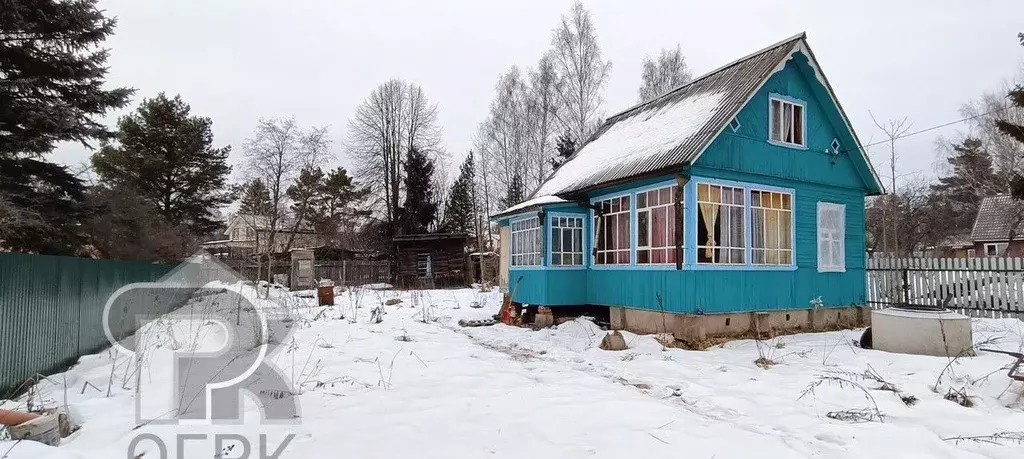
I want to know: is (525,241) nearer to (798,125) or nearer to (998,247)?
(798,125)

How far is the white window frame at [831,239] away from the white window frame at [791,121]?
60.1 inches

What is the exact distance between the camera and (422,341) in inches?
392

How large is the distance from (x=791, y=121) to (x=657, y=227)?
3.94 meters

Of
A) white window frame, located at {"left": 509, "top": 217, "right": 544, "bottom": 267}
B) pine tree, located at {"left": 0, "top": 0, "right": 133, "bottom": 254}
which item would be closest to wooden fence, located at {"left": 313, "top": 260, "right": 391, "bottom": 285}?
pine tree, located at {"left": 0, "top": 0, "right": 133, "bottom": 254}

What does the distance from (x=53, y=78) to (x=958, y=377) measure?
20.6m

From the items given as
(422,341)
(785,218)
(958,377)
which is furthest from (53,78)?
(958,377)

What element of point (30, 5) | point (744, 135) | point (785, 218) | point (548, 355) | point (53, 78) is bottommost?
point (548, 355)

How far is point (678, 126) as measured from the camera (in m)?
11.5

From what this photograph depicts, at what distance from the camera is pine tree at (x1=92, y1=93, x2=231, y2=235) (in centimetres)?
2730

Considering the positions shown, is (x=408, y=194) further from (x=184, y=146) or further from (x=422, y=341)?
(x=422, y=341)

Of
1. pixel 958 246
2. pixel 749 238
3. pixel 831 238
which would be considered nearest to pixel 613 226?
pixel 749 238

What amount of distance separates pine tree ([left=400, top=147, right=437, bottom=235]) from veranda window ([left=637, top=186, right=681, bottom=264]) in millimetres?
27441

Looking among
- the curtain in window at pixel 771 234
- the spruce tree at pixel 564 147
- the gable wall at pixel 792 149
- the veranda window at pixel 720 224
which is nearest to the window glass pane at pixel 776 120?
the gable wall at pixel 792 149

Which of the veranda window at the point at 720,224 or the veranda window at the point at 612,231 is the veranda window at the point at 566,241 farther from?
the veranda window at the point at 720,224
